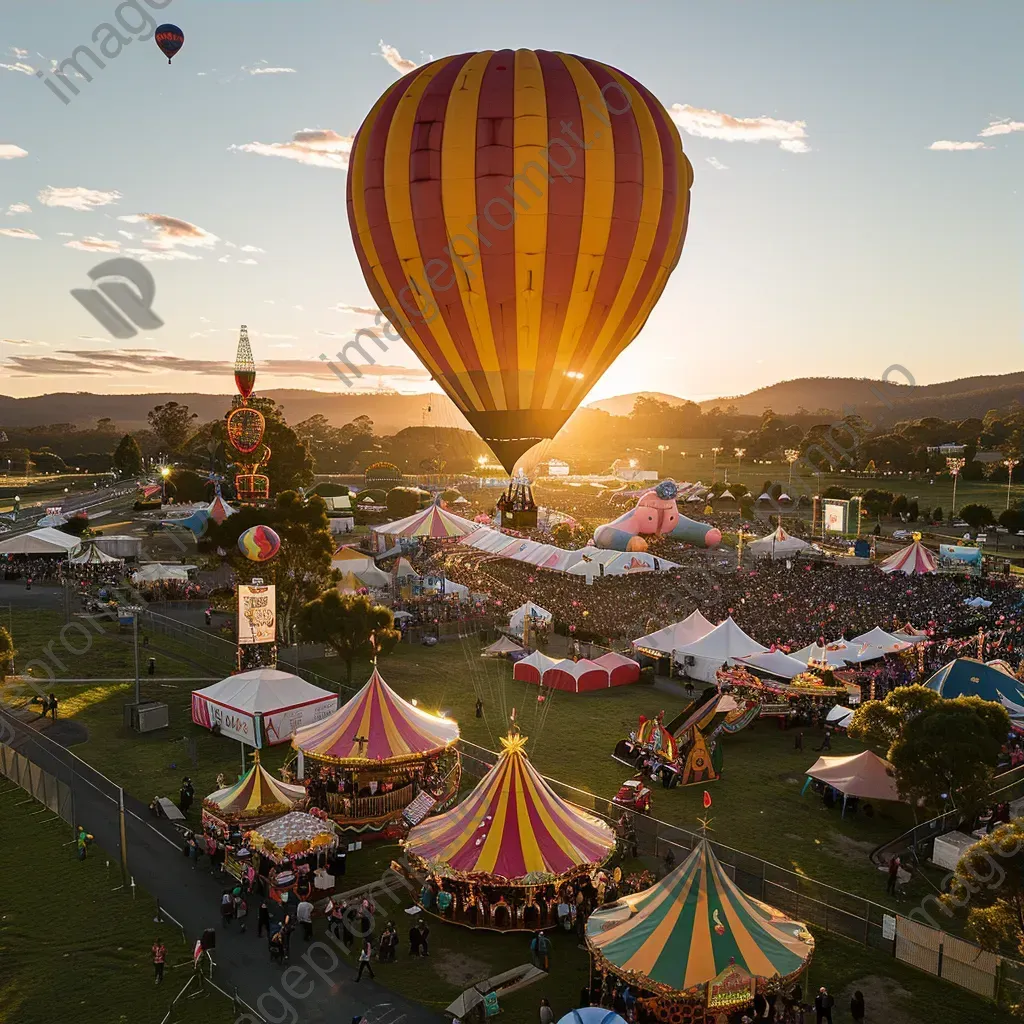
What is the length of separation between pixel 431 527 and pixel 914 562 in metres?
25.1

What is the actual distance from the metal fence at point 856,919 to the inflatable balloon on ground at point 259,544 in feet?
53.2

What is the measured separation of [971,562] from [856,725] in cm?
3301

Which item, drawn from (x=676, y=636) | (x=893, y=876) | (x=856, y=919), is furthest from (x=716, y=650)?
(x=856, y=919)

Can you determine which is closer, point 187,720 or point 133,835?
point 133,835

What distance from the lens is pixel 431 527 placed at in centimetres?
4744

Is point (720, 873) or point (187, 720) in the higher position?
point (720, 873)

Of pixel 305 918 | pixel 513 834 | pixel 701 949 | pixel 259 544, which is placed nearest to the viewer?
pixel 701 949

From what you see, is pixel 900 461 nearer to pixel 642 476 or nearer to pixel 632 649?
pixel 642 476

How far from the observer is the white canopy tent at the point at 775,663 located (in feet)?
Answer: 80.1

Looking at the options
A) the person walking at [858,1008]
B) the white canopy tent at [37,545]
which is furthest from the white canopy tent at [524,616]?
the white canopy tent at [37,545]

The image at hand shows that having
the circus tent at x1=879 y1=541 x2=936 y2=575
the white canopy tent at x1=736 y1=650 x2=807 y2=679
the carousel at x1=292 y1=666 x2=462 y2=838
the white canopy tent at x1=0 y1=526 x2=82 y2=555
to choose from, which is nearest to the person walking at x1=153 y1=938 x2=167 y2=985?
the carousel at x1=292 y1=666 x2=462 y2=838

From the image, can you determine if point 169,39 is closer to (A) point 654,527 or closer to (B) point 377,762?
(B) point 377,762

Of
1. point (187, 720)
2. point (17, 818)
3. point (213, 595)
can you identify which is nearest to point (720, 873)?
point (17, 818)

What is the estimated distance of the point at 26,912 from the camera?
14.0 metres
